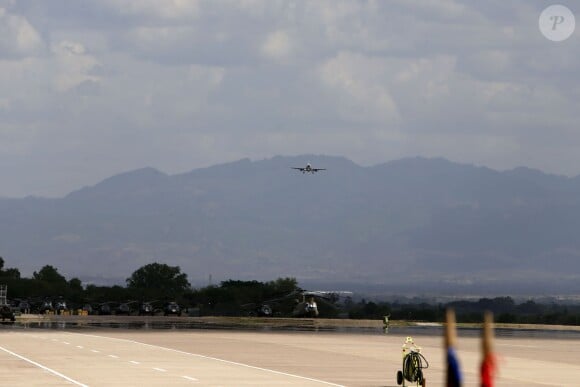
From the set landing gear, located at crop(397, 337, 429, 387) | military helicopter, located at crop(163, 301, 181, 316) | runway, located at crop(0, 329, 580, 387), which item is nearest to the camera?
landing gear, located at crop(397, 337, 429, 387)

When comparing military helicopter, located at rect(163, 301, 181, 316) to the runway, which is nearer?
the runway

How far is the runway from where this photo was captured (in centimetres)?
4666

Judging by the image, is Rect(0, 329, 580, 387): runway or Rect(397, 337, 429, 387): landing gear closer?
Rect(397, 337, 429, 387): landing gear

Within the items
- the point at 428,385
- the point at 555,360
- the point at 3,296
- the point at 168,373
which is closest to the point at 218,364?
the point at 168,373

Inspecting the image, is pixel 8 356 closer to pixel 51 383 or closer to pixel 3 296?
pixel 51 383

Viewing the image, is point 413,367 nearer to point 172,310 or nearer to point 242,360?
point 242,360

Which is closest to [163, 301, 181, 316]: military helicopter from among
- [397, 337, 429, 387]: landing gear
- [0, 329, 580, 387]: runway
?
[0, 329, 580, 387]: runway

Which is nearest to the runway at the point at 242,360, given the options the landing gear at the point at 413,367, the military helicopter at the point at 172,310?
the landing gear at the point at 413,367

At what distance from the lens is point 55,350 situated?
2621 inches

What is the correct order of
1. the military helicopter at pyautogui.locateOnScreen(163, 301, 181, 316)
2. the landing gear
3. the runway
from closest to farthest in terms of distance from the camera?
1. the landing gear
2. the runway
3. the military helicopter at pyautogui.locateOnScreen(163, 301, 181, 316)

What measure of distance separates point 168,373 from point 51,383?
6.68 meters

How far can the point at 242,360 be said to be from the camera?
60062mm

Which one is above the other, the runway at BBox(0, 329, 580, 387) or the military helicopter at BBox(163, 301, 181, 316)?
the military helicopter at BBox(163, 301, 181, 316)

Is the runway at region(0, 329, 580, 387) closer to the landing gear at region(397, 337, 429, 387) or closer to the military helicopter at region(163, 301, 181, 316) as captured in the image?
the landing gear at region(397, 337, 429, 387)
